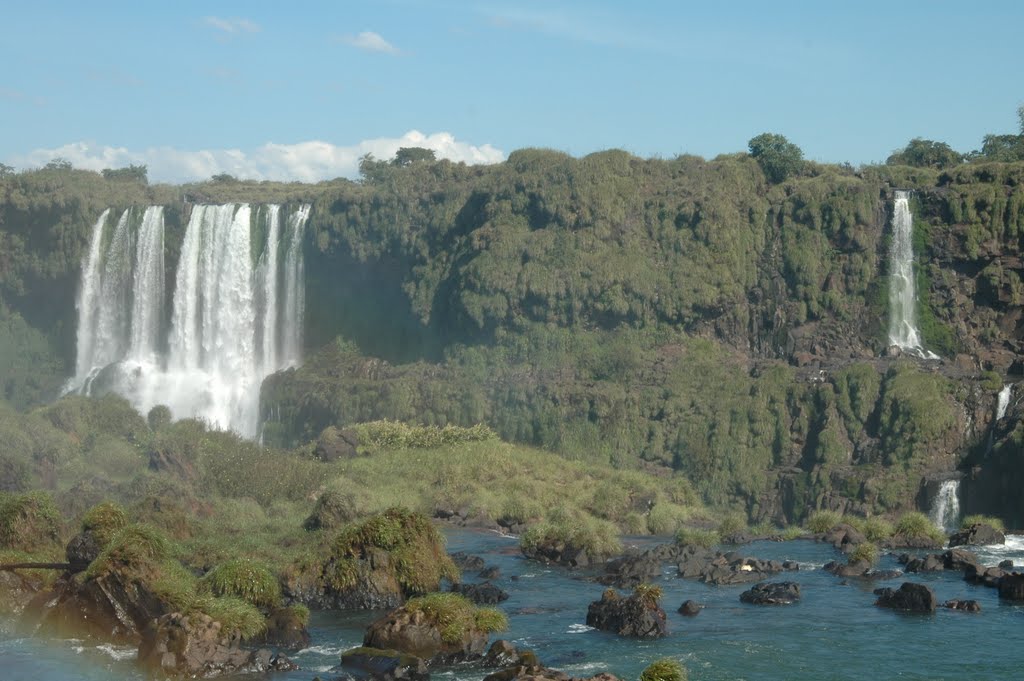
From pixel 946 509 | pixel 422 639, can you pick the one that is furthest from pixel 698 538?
pixel 422 639

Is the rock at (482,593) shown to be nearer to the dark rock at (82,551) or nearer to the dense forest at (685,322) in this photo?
the dark rock at (82,551)

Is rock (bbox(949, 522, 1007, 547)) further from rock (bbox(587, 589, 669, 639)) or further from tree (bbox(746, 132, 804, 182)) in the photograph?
Answer: tree (bbox(746, 132, 804, 182))

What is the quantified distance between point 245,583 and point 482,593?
609 centimetres

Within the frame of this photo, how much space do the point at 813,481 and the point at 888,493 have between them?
11.5ft

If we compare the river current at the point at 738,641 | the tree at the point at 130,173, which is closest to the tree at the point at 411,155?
the tree at the point at 130,173

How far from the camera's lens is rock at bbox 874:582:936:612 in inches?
1331

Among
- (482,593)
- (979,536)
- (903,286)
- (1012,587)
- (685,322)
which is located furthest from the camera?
(685,322)

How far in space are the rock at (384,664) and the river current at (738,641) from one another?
434 mm

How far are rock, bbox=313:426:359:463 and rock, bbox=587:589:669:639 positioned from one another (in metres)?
26.2

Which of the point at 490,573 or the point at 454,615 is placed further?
the point at 490,573

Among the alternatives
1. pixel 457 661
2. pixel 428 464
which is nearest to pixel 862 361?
pixel 428 464

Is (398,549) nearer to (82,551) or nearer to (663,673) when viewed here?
(82,551)

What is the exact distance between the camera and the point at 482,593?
35781mm

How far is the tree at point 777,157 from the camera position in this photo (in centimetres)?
6831
